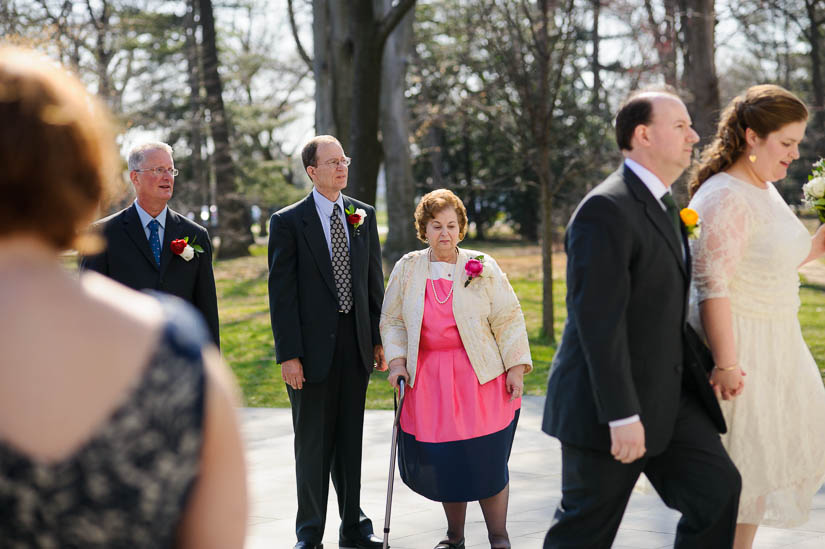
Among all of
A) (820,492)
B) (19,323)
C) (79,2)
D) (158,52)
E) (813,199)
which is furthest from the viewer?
(158,52)

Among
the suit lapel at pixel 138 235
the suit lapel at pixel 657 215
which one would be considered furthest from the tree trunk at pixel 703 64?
the suit lapel at pixel 657 215

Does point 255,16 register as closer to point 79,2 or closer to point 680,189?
point 79,2

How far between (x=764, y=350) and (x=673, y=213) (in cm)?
78

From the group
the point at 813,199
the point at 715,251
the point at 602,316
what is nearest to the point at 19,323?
the point at 602,316

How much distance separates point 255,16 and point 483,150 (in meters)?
9.88

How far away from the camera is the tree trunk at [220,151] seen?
29719 mm

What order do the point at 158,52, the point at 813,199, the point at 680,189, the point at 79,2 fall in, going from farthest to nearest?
1. the point at 158,52
2. the point at 79,2
3. the point at 680,189
4. the point at 813,199

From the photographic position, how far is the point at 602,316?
3373mm

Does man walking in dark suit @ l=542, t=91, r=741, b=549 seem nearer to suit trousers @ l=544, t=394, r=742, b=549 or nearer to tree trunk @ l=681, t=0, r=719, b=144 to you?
suit trousers @ l=544, t=394, r=742, b=549

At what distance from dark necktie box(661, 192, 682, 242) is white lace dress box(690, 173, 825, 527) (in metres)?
0.28

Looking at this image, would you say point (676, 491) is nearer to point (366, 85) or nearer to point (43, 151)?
point (43, 151)

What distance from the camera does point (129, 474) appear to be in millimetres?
1502

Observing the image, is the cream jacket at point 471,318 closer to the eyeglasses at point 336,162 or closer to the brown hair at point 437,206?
the brown hair at point 437,206

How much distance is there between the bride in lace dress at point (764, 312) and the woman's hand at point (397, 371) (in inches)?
67.5
